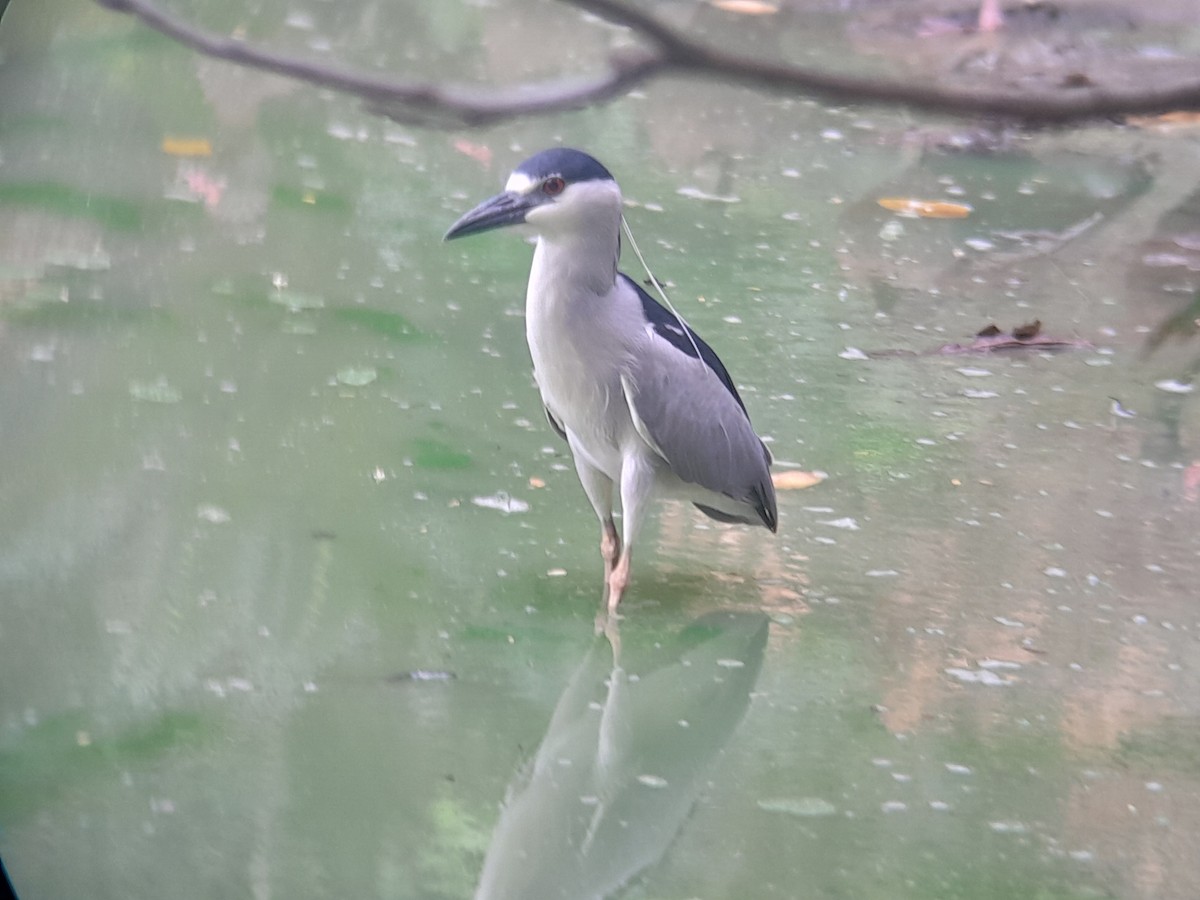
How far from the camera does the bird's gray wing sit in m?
1.78

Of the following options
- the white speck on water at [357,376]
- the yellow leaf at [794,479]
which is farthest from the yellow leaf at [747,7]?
the yellow leaf at [794,479]

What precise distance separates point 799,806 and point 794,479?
31.0 inches

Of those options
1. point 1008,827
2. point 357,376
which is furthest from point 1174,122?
point 1008,827

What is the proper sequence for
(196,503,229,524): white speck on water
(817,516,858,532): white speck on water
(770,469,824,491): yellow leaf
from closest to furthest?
(196,503,229,524): white speck on water, (817,516,858,532): white speck on water, (770,469,824,491): yellow leaf

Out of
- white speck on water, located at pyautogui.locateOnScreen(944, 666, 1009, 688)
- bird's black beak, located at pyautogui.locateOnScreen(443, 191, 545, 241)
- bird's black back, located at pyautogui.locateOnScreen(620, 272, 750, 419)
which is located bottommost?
white speck on water, located at pyautogui.locateOnScreen(944, 666, 1009, 688)

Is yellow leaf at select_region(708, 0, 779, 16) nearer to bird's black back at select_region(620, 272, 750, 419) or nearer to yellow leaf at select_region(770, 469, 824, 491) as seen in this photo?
yellow leaf at select_region(770, 469, 824, 491)

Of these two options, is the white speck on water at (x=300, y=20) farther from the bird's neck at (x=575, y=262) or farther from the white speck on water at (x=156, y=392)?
the bird's neck at (x=575, y=262)

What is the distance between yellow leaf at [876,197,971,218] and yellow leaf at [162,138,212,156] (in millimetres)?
1639

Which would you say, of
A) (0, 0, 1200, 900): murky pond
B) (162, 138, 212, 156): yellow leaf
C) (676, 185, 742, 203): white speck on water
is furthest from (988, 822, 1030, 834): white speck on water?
(162, 138, 212, 156): yellow leaf

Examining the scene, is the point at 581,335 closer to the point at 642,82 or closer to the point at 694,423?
the point at 694,423

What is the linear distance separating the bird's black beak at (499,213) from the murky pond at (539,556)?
486 mm

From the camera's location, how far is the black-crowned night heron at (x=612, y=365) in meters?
1.72

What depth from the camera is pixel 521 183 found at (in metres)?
1.72

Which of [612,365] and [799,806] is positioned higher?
[612,365]
